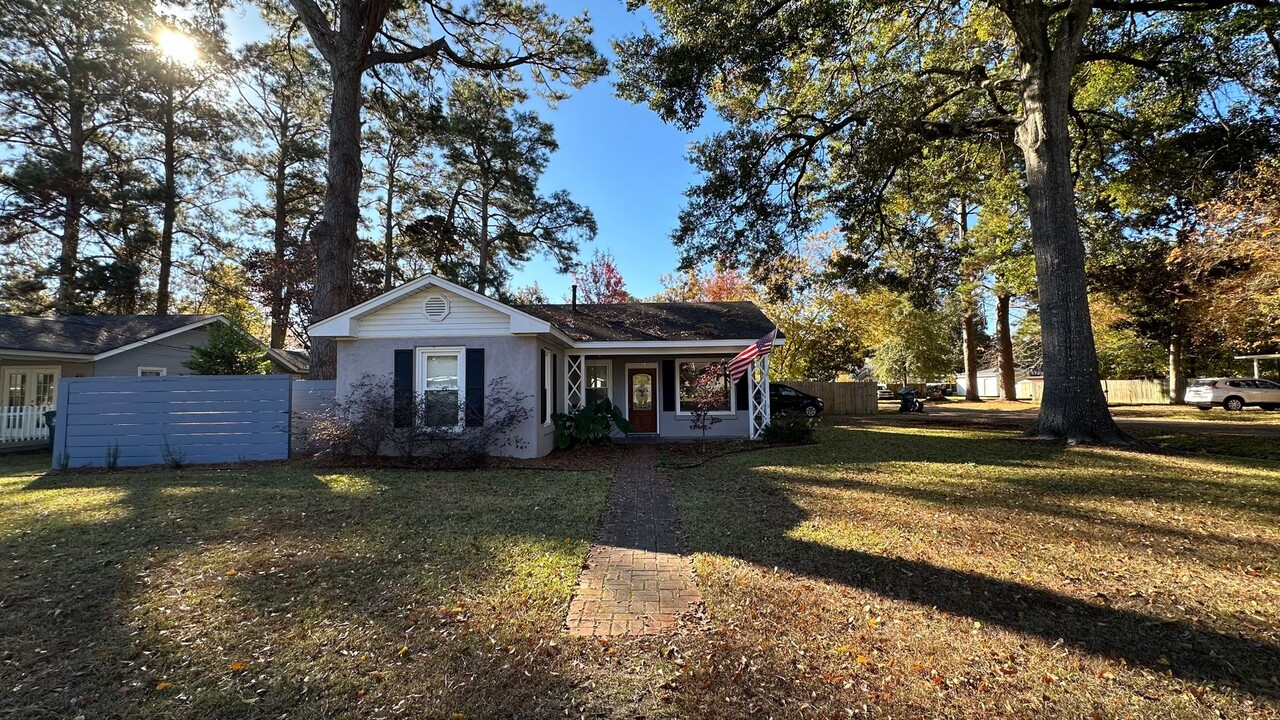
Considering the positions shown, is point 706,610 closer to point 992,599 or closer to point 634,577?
point 634,577

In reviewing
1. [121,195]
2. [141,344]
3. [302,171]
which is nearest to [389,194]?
[302,171]

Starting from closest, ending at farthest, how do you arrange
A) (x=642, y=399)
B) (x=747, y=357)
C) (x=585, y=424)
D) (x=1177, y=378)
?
(x=747, y=357) → (x=585, y=424) → (x=642, y=399) → (x=1177, y=378)

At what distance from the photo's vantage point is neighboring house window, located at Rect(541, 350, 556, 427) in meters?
10.7

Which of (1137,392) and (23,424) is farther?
(1137,392)

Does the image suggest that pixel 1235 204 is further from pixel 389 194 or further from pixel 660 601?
pixel 389 194

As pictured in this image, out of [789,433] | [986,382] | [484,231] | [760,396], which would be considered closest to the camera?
[789,433]

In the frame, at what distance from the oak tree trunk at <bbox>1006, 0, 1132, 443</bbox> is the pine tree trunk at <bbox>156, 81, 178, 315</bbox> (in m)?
28.1

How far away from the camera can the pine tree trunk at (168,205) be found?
66.7 ft

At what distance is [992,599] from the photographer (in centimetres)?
347

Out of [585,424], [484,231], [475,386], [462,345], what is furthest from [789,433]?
[484,231]

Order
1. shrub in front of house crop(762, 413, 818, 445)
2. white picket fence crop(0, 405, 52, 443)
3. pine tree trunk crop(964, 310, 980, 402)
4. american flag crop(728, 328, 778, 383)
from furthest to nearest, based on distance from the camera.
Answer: pine tree trunk crop(964, 310, 980, 402) < white picket fence crop(0, 405, 52, 443) < shrub in front of house crop(762, 413, 818, 445) < american flag crop(728, 328, 778, 383)

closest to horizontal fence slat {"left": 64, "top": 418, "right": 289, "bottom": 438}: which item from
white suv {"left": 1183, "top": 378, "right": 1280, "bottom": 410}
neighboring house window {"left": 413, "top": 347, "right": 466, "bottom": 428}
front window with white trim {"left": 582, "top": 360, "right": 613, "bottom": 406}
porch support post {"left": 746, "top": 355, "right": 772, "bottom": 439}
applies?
neighboring house window {"left": 413, "top": 347, "right": 466, "bottom": 428}

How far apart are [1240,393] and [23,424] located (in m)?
42.4

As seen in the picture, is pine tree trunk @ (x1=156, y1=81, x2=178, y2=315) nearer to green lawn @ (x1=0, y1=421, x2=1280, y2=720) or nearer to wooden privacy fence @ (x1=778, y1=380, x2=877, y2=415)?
green lawn @ (x1=0, y1=421, x2=1280, y2=720)
